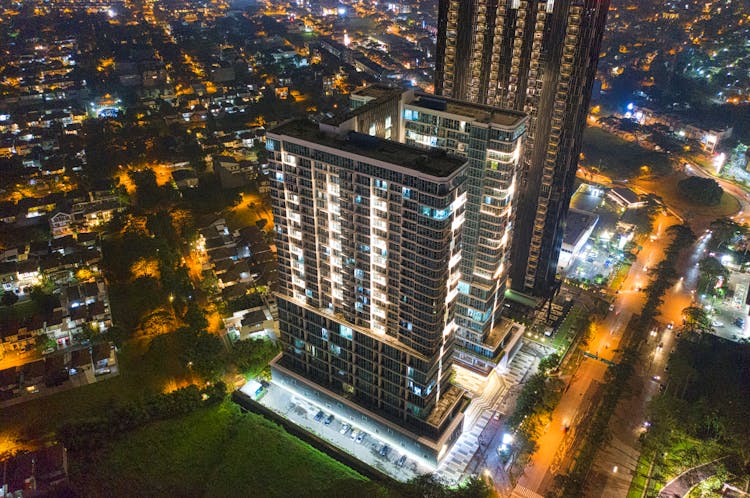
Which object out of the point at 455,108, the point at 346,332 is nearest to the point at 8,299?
the point at 346,332

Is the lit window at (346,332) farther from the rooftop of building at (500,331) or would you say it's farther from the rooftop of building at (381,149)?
the rooftop of building at (381,149)

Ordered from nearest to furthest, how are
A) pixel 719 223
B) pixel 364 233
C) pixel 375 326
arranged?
pixel 364 233
pixel 375 326
pixel 719 223

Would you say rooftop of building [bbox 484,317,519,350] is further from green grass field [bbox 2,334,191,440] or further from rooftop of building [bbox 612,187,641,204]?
rooftop of building [bbox 612,187,641,204]

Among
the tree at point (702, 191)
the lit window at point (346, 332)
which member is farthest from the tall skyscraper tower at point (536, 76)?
the tree at point (702, 191)

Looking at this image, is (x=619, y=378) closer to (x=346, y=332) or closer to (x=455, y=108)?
(x=346, y=332)

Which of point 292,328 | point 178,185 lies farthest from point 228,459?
point 178,185

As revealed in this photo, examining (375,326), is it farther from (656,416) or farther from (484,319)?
(656,416)
